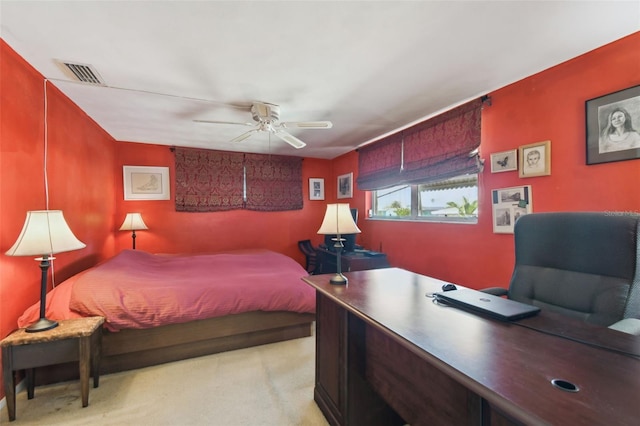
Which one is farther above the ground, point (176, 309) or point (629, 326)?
point (629, 326)

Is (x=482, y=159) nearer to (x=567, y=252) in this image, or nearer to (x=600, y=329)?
(x=567, y=252)

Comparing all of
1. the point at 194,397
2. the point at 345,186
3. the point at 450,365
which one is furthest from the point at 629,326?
the point at 345,186

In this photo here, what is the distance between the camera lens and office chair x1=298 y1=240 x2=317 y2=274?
498cm

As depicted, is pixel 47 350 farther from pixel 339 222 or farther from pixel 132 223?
pixel 132 223

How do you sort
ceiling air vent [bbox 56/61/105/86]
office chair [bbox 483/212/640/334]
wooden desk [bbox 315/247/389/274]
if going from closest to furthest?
office chair [bbox 483/212/640/334], ceiling air vent [bbox 56/61/105/86], wooden desk [bbox 315/247/389/274]

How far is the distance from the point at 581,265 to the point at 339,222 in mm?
1285

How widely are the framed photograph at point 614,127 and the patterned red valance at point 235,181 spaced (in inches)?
157

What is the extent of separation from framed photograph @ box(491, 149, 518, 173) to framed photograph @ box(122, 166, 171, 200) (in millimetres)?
4447

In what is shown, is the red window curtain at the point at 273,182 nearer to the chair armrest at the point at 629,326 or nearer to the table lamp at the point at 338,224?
the table lamp at the point at 338,224

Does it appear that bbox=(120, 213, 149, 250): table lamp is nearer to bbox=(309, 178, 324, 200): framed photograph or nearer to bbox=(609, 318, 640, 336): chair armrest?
bbox=(309, 178, 324, 200): framed photograph

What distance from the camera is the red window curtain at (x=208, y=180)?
4375 millimetres

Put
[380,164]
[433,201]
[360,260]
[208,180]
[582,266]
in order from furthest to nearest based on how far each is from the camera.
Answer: [208,180]
[380,164]
[360,260]
[433,201]
[582,266]

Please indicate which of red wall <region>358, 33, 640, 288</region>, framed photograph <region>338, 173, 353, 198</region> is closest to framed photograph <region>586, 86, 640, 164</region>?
red wall <region>358, 33, 640, 288</region>

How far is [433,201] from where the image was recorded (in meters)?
3.19
